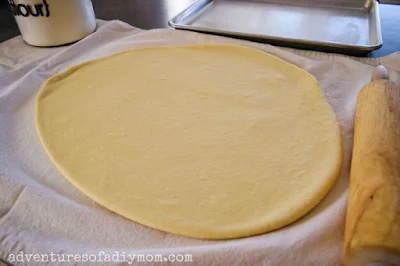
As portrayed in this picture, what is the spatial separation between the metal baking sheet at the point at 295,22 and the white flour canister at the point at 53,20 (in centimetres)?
27

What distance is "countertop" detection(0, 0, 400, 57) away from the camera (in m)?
1.06

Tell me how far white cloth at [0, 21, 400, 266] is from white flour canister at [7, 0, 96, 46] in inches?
7.8

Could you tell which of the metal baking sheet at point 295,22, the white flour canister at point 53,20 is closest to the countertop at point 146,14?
the metal baking sheet at point 295,22

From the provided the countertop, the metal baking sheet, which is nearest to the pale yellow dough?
the metal baking sheet

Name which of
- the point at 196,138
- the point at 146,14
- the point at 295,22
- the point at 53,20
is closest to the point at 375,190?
the point at 196,138

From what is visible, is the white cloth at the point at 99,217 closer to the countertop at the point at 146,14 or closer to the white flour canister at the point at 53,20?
the white flour canister at the point at 53,20

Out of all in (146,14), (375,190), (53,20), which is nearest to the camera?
(375,190)

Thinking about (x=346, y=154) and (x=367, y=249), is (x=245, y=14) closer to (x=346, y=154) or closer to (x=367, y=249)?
(x=346, y=154)

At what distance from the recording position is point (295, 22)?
1079 mm

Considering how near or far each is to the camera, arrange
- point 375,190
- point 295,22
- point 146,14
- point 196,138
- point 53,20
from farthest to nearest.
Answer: point 146,14 → point 295,22 → point 53,20 → point 196,138 → point 375,190

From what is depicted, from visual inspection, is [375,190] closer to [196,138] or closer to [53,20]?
[196,138]

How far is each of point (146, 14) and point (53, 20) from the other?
1.20 ft

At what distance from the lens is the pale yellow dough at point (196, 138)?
0.51 meters

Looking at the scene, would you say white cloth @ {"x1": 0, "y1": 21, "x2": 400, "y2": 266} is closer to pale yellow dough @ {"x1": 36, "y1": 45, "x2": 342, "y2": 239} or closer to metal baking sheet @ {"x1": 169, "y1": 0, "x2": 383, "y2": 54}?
pale yellow dough @ {"x1": 36, "y1": 45, "x2": 342, "y2": 239}
